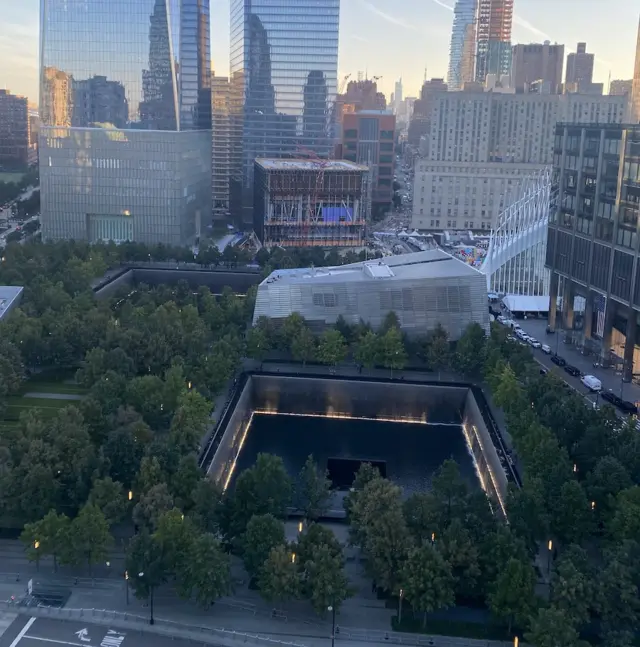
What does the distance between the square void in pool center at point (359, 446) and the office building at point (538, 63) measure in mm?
112388

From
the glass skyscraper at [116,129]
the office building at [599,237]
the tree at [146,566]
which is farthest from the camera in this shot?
the glass skyscraper at [116,129]

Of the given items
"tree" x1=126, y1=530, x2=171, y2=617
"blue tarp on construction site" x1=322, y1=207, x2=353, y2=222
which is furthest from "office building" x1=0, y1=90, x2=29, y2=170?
"tree" x1=126, y1=530, x2=171, y2=617

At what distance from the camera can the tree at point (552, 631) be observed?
52.7ft

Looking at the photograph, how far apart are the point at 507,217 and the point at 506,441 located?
27.3 metres

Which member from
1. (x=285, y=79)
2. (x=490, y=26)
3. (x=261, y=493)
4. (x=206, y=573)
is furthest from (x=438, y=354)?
(x=490, y=26)

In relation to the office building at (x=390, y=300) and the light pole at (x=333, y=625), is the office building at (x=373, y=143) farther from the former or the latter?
the light pole at (x=333, y=625)

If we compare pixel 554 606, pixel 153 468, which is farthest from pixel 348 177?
pixel 554 606

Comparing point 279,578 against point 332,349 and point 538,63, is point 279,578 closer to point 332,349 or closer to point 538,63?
point 332,349

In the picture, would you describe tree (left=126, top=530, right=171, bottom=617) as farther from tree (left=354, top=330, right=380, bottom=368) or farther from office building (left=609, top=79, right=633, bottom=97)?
office building (left=609, top=79, right=633, bottom=97)

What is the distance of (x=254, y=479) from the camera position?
2131 centimetres

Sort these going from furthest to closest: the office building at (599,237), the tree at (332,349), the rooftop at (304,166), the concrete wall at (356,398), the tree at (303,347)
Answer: the rooftop at (304,166) < the tree at (303,347) < the tree at (332,349) < the office building at (599,237) < the concrete wall at (356,398)

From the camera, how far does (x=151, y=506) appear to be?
67.2 feet

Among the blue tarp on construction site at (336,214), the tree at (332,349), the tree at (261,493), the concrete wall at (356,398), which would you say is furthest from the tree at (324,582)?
the blue tarp on construction site at (336,214)

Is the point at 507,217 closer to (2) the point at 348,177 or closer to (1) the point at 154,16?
(2) the point at 348,177
